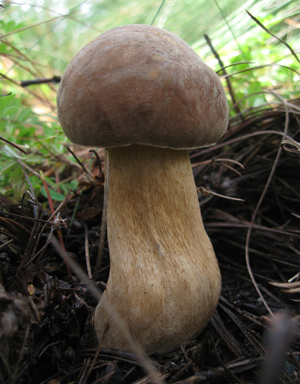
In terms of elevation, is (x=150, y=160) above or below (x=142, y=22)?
below

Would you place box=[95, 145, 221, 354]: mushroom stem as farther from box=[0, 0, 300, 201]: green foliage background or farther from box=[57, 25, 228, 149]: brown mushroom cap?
box=[0, 0, 300, 201]: green foliage background

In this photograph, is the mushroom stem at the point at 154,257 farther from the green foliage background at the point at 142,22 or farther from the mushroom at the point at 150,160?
the green foliage background at the point at 142,22

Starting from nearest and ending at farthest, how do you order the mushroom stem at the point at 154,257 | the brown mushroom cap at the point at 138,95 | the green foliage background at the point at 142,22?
the brown mushroom cap at the point at 138,95 → the mushroom stem at the point at 154,257 → the green foliage background at the point at 142,22

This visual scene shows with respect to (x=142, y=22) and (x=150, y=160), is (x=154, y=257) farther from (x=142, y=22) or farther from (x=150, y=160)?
(x=142, y=22)

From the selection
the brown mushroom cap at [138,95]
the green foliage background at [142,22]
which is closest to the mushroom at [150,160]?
the brown mushroom cap at [138,95]

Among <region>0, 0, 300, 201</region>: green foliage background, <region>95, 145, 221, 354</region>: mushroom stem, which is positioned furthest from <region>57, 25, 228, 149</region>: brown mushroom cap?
<region>0, 0, 300, 201</region>: green foliage background

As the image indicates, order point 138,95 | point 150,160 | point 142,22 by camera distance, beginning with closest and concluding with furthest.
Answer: point 138,95, point 150,160, point 142,22

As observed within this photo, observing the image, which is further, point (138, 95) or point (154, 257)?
point (154, 257)

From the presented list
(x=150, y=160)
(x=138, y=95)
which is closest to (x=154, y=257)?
(x=150, y=160)
